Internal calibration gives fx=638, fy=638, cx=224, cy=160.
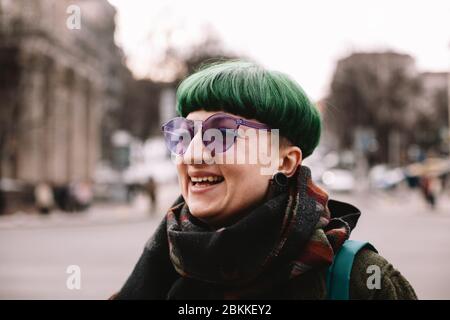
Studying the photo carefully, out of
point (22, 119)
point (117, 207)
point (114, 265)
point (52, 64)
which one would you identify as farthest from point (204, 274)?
point (117, 207)

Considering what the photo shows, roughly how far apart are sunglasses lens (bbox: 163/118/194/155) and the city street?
11.1 ft

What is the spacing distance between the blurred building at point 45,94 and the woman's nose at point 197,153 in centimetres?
2055

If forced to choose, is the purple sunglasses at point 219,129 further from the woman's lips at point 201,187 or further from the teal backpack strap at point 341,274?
the teal backpack strap at point 341,274

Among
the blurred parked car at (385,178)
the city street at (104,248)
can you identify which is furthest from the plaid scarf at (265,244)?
the blurred parked car at (385,178)

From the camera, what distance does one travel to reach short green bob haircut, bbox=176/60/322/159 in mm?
1700

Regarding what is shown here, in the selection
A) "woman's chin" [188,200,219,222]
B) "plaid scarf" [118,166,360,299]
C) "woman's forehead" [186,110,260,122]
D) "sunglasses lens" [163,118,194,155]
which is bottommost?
"plaid scarf" [118,166,360,299]

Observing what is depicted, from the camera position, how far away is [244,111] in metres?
1.71

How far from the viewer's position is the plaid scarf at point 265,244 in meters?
1.63

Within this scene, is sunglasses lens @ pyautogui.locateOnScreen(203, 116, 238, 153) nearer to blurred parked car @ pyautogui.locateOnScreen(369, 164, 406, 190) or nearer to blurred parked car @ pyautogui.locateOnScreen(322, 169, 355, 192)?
blurred parked car @ pyautogui.locateOnScreen(322, 169, 355, 192)

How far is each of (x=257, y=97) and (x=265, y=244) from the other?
1.27 ft

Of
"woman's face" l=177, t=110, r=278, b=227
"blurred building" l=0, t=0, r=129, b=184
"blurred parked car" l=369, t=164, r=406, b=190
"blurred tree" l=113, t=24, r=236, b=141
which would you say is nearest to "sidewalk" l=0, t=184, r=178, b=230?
"blurred building" l=0, t=0, r=129, b=184
